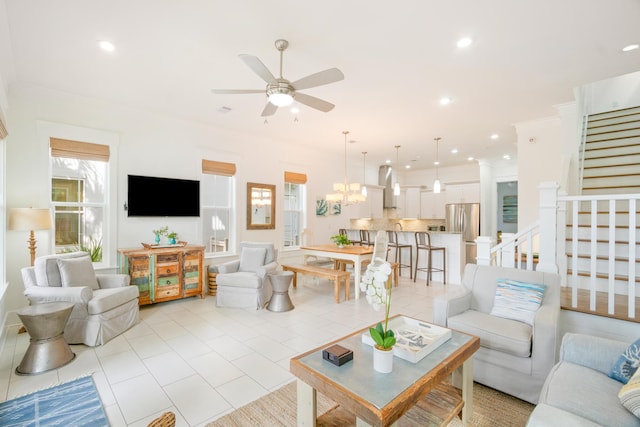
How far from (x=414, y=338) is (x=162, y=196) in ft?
14.1

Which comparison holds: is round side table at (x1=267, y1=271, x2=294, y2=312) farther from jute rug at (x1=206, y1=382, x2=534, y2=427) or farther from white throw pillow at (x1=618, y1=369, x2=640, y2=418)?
white throw pillow at (x1=618, y1=369, x2=640, y2=418)

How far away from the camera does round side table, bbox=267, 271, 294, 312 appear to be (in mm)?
4168

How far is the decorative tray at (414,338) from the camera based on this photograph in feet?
5.74

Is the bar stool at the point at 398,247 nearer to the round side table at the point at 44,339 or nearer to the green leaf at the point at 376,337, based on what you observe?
the green leaf at the point at 376,337

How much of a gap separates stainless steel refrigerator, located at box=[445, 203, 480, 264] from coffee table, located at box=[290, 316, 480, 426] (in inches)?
270

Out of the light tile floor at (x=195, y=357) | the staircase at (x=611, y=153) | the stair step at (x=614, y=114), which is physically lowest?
the light tile floor at (x=195, y=357)

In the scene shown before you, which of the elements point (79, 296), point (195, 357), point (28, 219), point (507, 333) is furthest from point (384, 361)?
point (28, 219)

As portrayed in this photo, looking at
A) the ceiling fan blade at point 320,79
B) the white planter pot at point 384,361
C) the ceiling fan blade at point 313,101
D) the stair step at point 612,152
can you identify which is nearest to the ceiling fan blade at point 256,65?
the ceiling fan blade at point 320,79

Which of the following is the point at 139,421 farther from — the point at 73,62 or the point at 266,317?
the point at 73,62

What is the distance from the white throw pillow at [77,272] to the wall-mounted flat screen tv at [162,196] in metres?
1.18

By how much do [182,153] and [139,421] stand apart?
13.2 feet

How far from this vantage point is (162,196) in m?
4.70

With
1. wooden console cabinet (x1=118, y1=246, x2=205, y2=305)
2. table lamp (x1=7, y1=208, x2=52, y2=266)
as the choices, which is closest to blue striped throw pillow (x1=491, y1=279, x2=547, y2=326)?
wooden console cabinet (x1=118, y1=246, x2=205, y2=305)

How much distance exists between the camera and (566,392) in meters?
1.49
